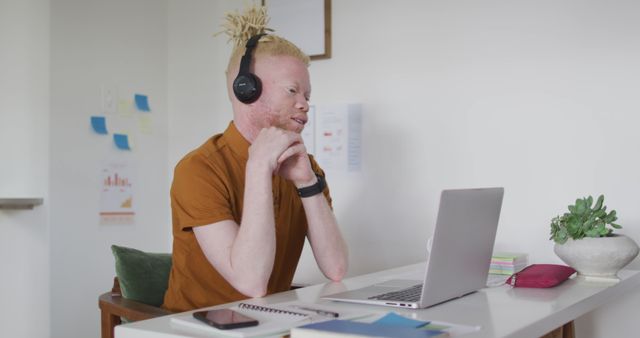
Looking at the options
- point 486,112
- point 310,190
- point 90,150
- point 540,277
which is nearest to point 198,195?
point 310,190

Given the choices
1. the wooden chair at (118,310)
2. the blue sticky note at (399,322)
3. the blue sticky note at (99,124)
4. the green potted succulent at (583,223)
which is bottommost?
the wooden chair at (118,310)

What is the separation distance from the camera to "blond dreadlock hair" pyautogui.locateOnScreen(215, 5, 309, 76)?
1.78 m

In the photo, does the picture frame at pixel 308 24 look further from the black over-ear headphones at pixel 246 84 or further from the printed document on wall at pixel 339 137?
the black over-ear headphones at pixel 246 84

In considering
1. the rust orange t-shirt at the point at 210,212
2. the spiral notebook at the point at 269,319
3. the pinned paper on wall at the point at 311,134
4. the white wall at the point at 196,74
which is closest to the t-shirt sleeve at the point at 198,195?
the rust orange t-shirt at the point at 210,212

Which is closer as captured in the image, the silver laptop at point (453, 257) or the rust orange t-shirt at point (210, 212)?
the silver laptop at point (453, 257)

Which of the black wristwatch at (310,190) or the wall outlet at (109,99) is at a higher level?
the wall outlet at (109,99)

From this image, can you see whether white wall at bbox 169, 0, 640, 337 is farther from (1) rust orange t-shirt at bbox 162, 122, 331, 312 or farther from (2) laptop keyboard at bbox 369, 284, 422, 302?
(2) laptop keyboard at bbox 369, 284, 422, 302

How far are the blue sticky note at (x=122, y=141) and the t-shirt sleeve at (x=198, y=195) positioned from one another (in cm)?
180

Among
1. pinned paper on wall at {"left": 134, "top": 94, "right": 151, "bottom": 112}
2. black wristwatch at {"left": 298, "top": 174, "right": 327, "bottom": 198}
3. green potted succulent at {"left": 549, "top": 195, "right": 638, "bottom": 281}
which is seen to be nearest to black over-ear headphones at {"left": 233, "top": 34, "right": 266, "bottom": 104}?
black wristwatch at {"left": 298, "top": 174, "right": 327, "bottom": 198}

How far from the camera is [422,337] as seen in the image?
0.97 m

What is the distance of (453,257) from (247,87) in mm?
691

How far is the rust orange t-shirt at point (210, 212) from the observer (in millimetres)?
1605

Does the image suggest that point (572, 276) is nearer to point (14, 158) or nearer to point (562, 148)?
point (562, 148)

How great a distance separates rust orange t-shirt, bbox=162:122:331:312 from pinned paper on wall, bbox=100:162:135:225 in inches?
65.6
